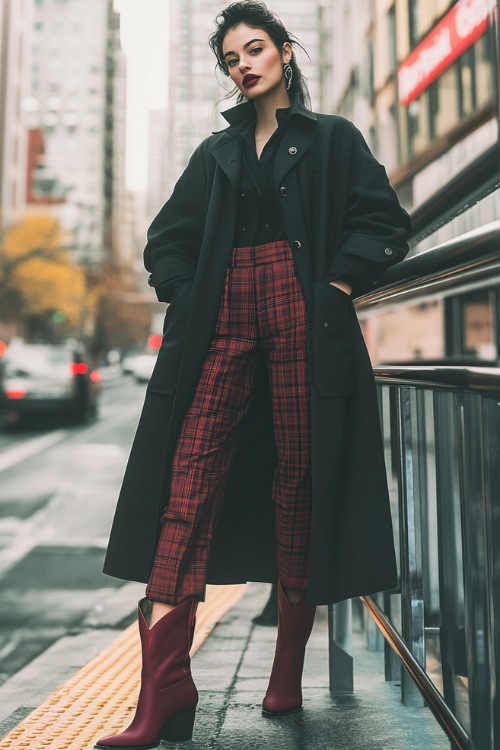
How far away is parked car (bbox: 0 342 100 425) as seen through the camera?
1545 centimetres

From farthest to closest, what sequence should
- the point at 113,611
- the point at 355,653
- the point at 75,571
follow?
the point at 75,571
the point at 113,611
the point at 355,653

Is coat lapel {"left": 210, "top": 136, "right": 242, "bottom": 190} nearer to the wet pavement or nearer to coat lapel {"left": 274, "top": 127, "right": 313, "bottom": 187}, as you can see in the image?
coat lapel {"left": 274, "top": 127, "right": 313, "bottom": 187}

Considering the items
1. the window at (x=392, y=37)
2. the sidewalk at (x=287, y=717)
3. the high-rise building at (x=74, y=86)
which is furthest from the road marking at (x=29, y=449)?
the high-rise building at (x=74, y=86)

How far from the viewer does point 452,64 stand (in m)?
15.7

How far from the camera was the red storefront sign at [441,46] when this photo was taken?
14.1 metres

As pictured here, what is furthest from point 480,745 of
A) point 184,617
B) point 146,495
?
point 146,495

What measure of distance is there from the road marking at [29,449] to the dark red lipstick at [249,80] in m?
8.46

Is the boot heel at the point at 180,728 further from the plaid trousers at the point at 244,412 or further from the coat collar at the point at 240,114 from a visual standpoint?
the coat collar at the point at 240,114

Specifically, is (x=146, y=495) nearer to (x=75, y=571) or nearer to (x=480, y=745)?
(x=480, y=745)

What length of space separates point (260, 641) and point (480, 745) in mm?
1836

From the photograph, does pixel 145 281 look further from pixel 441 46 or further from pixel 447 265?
pixel 447 265

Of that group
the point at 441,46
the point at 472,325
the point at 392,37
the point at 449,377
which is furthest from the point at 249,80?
the point at 392,37

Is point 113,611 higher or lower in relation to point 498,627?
lower

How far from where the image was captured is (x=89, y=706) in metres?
2.47
